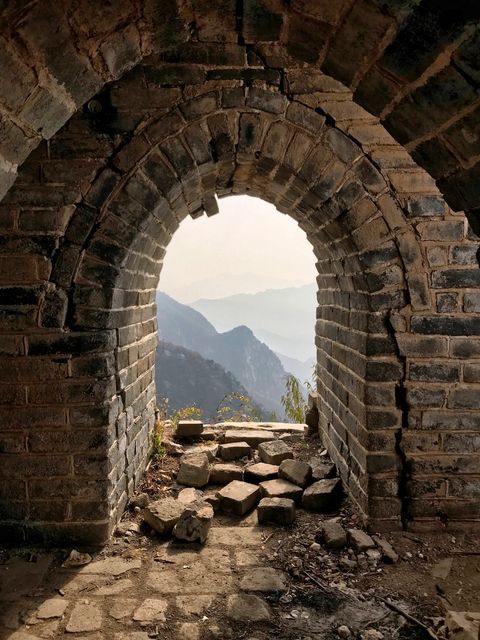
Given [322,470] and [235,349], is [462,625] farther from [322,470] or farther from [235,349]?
[235,349]

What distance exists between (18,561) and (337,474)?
2.74 m

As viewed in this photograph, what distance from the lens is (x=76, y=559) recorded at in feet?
10.2

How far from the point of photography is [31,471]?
A: 325cm

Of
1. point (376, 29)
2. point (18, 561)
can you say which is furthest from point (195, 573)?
point (376, 29)

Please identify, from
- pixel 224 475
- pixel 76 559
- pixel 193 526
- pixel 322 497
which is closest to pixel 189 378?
pixel 224 475

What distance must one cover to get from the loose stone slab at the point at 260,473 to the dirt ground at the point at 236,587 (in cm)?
85

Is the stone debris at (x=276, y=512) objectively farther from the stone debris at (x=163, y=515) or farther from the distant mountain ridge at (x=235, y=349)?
the distant mountain ridge at (x=235, y=349)

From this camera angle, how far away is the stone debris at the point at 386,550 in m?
3.10

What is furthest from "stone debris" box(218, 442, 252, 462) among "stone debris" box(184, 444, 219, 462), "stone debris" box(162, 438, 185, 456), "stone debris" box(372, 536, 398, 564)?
"stone debris" box(372, 536, 398, 564)

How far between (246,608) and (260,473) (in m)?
1.82

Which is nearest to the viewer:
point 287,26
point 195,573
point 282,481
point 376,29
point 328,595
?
point 376,29

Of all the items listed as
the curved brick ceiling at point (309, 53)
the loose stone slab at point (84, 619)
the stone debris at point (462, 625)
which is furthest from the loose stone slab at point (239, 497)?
the curved brick ceiling at point (309, 53)

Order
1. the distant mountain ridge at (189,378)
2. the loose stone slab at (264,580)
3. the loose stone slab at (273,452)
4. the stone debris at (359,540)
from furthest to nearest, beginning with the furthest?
the distant mountain ridge at (189,378), the loose stone slab at (273,452), the stone debris at (359,540), the loose stone slab at (264,580)

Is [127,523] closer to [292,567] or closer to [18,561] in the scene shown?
[18,561]
